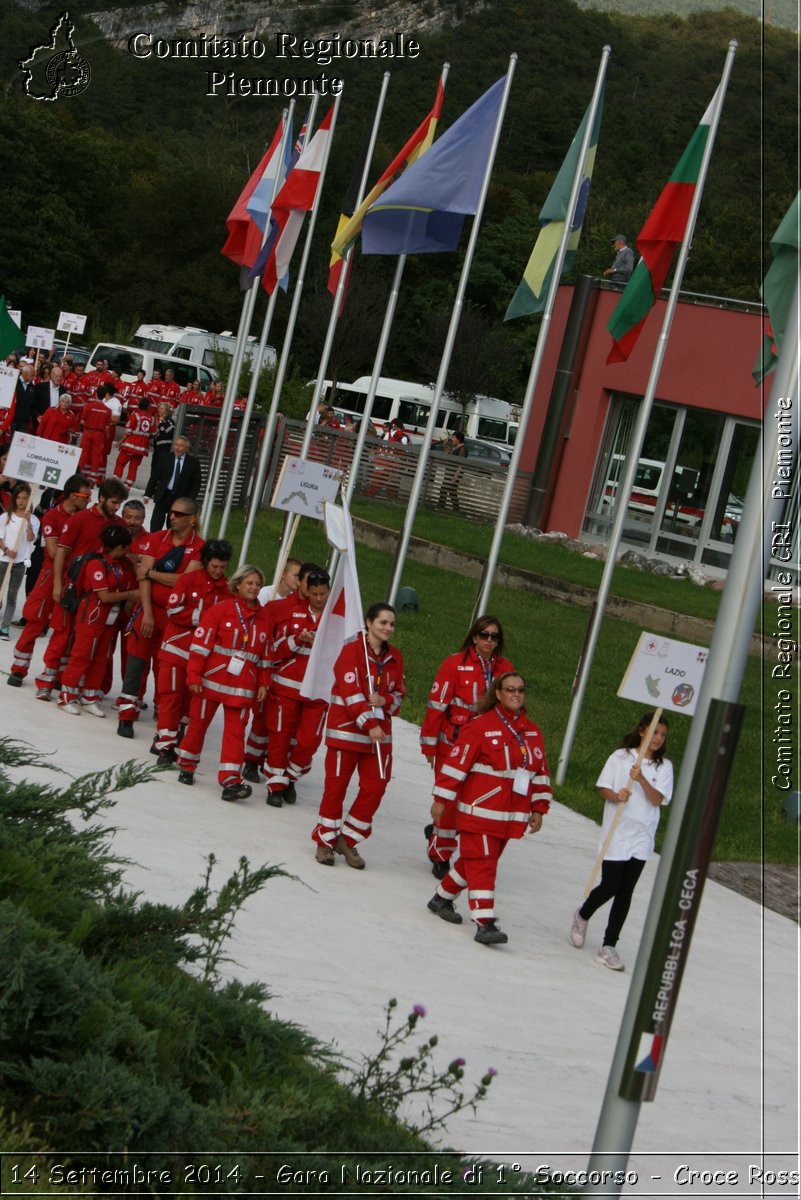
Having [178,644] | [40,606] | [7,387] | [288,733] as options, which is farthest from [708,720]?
[7,387]

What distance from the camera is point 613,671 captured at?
68.5ft

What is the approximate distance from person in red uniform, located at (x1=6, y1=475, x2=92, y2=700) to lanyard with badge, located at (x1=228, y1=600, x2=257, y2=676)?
2.78 metres

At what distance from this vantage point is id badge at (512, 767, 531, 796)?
10289 millimetres

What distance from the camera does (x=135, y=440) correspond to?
31.0 meters

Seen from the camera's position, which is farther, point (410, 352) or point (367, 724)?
point (410, 352)

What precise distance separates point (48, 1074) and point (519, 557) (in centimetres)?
2323

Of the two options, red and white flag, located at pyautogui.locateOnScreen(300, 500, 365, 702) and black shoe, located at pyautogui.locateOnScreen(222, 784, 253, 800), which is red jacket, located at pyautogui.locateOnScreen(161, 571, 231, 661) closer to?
red and white flag, located at pyautogui.locateOnScreen(300, 500, 365, 702)

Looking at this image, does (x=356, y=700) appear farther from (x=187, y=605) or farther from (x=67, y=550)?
(x=67, y=550)

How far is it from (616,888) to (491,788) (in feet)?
3.66

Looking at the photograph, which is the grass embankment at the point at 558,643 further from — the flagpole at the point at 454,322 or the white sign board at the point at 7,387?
the white sign board at the point at 7,387

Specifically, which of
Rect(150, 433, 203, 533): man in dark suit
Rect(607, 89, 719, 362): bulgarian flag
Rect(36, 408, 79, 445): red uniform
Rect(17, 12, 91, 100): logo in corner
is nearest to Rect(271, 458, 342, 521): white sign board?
Rect(607, 89, 719, 362): bulgarian flag

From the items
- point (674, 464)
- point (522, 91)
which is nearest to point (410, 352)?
point (522, 91)

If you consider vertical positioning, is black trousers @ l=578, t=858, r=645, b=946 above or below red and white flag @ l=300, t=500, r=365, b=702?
below

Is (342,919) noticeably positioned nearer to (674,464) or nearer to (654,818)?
(654,818)
